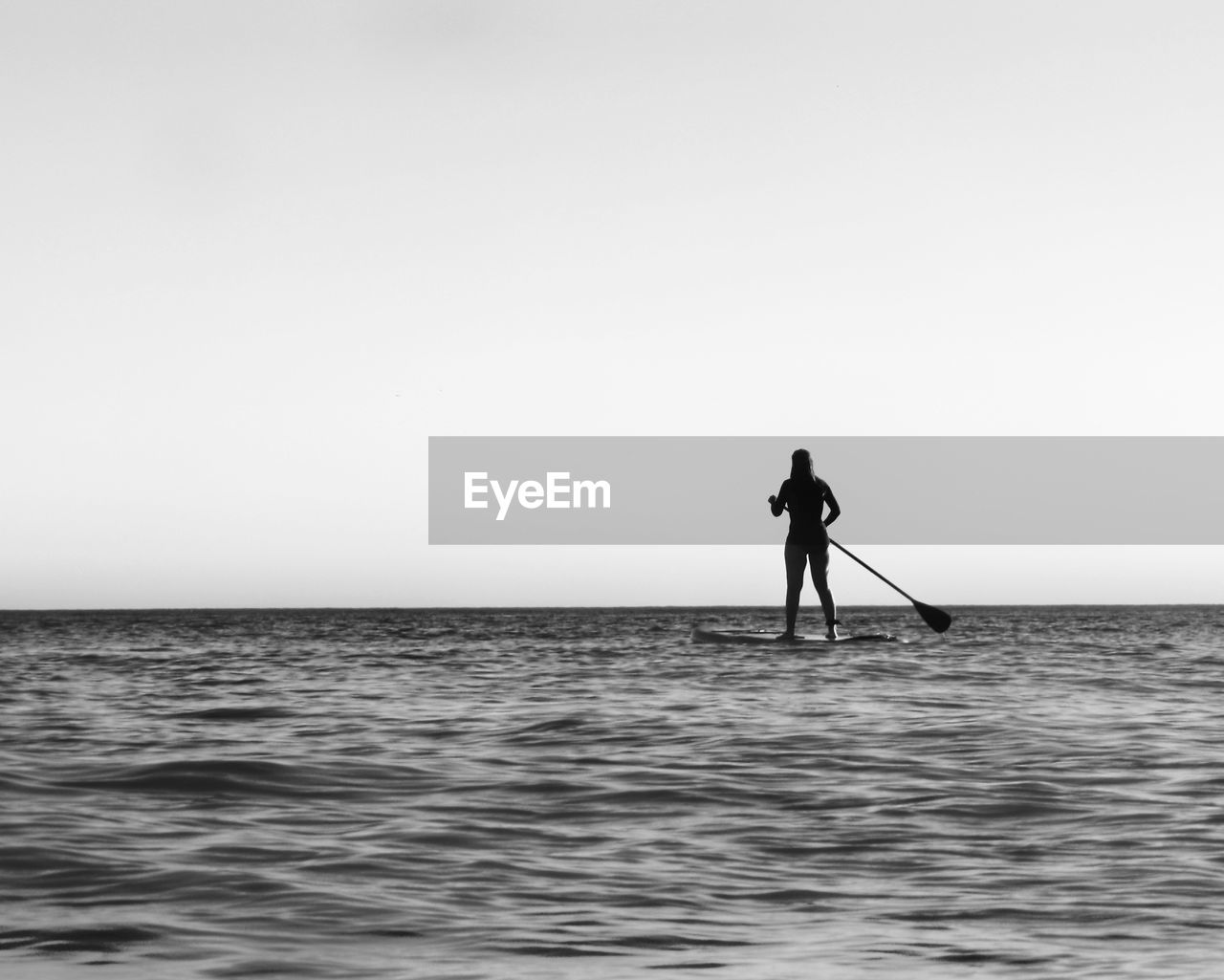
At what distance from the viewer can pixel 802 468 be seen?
1881 cm

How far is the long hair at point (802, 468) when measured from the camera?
18781mm

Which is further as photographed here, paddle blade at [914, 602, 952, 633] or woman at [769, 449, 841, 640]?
paddle blade at [914, 602, 952, 633]

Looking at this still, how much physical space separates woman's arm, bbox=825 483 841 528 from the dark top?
0.04 ft

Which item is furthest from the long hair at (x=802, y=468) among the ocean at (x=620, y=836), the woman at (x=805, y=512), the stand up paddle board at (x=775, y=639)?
the ocean at (x=620, y=836)

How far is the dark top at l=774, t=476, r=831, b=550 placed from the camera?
61.7 ft

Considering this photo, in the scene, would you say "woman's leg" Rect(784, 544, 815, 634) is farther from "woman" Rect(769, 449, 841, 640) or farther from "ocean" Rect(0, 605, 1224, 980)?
"ocean" Rect(0, 605, 1224, 980)

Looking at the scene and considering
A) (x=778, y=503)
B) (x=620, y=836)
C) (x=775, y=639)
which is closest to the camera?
(x=620, y=836)

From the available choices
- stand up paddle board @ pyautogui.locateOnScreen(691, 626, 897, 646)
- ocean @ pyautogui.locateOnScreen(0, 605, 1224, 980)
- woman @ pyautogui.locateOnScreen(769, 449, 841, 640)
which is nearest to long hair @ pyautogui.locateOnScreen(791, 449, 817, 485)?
woman @ pyautogui.locateOnScreen(769, 449, 841, 640)

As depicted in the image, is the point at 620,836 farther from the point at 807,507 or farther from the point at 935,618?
the point at 935,618

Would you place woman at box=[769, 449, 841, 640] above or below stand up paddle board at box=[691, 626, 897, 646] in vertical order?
above

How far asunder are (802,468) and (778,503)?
49 centimetres

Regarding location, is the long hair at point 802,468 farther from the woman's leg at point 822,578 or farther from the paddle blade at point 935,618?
the paddle blade at point 935,618

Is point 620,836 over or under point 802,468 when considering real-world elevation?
under

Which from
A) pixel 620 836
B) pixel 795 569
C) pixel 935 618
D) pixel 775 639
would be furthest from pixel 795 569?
pixel 620 836
